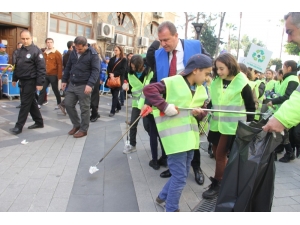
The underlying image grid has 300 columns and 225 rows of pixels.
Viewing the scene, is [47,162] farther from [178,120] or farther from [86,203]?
[178,120]

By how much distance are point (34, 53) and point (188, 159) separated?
3.69 m

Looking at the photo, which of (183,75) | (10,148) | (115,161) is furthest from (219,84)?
(10,148)

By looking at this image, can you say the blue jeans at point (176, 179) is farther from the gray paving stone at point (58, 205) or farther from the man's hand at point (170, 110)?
the gray paving stone at point (58, 205)

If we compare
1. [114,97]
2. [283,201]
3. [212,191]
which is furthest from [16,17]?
[283,201]

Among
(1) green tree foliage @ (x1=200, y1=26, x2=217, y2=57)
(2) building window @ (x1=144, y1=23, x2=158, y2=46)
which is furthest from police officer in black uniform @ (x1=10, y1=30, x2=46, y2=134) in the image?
(1) green tree foliage @ (x1=200, y1=26, x2=217, y2=57)

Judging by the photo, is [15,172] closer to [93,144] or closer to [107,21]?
[93,144]

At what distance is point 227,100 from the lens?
2.97 m

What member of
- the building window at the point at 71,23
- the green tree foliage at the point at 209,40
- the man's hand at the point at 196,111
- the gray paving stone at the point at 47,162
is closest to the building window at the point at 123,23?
the building window at the point at 71,23

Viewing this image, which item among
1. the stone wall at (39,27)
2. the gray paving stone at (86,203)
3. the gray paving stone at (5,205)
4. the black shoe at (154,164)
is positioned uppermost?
the stone wall at (39,27)

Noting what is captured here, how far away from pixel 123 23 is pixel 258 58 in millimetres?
12764

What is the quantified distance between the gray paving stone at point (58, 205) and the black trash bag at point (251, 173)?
5.13 ft

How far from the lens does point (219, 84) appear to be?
3.08 m

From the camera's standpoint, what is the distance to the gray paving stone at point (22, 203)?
2593mm

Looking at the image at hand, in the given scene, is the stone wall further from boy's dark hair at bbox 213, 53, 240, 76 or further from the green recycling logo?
boy's dark hair at bbox 213, 53, 240, 76
